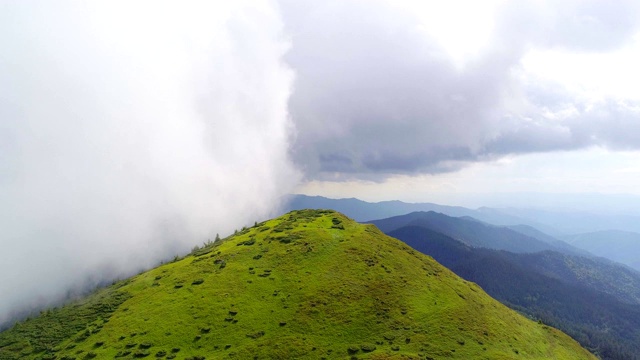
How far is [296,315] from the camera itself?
279ft

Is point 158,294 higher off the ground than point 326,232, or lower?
lower

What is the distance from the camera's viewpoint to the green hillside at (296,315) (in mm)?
76812

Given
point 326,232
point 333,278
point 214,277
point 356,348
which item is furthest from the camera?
point 326,232

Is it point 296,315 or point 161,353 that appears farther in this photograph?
point 296,315

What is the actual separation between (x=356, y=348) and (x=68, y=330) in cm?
7876

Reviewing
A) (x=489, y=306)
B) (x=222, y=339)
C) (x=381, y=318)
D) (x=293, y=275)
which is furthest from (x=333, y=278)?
(x=489, y=306)

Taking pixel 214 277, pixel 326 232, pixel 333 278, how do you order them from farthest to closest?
pixel 326 232 → pixel 214 277 → pixel 333 278

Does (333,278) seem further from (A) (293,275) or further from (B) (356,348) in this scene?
(B) (356,348)

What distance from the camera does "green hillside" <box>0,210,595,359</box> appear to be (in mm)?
76812

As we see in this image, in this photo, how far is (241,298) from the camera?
9319 centimetres

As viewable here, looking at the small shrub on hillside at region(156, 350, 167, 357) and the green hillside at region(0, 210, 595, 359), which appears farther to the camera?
the green hillside at region(0, 210, 595, 359)

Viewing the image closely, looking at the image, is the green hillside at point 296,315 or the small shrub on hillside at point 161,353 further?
the green hillside at point 296,315

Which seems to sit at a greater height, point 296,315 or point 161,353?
point 296,315

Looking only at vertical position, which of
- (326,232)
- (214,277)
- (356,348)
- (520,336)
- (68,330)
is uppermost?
(326,232)
